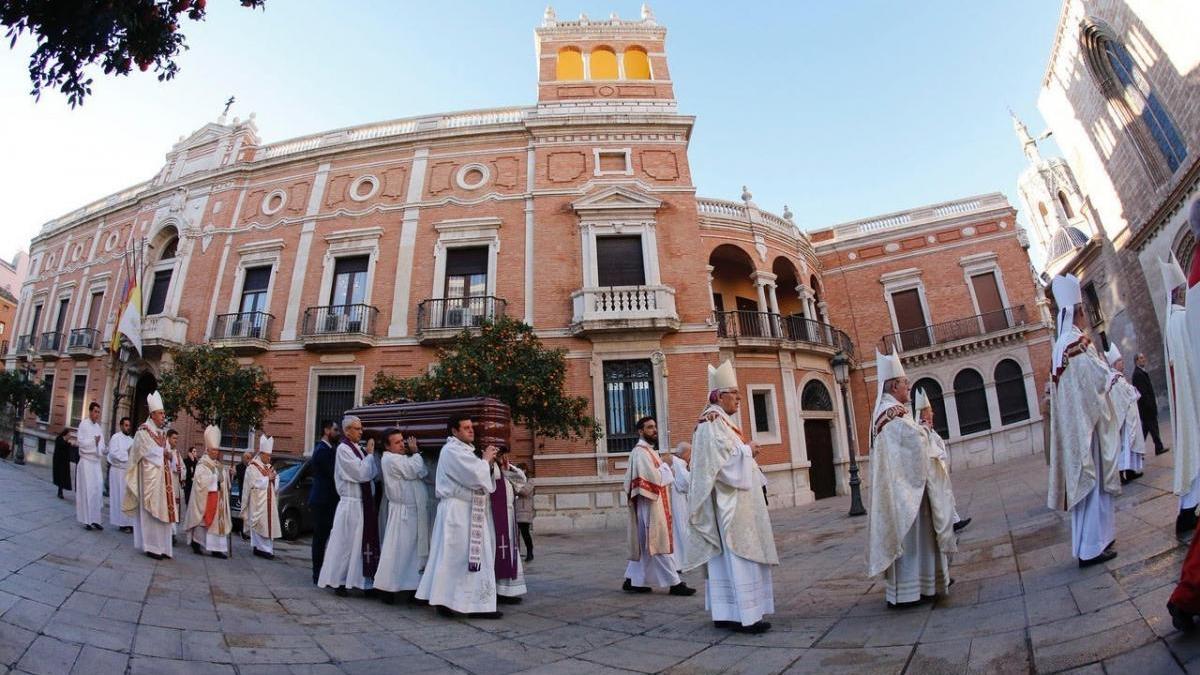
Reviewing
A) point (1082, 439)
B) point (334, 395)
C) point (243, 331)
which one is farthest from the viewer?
point (243, 331)

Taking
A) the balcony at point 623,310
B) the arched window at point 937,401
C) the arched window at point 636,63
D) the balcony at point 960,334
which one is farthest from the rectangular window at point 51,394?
the arched window at point 937,401

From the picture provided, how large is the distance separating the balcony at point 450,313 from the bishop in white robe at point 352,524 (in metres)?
8.19

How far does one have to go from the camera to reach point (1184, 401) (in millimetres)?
3486

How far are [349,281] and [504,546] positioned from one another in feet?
42.7

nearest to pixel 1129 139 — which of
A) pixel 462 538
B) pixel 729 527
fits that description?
pixel 729 527

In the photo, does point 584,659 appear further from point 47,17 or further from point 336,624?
point 47,17

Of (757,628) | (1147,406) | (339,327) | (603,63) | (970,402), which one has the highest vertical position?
(603,63)

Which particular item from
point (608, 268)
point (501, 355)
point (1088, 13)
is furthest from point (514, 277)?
point (1088, 13)

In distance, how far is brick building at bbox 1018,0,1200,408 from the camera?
45.3 feet

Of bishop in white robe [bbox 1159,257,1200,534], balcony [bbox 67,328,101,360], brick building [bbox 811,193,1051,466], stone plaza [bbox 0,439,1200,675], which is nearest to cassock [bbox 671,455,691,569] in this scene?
stone plaza [bbox 0,439,1200,675]

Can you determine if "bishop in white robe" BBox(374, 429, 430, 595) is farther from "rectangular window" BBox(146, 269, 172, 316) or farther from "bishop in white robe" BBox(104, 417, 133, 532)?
"rectangular window" BBox(146, 269, 172, 316)

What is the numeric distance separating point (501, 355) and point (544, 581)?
18.2 ft

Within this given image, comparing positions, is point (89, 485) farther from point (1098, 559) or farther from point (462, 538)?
point (1098, 559)

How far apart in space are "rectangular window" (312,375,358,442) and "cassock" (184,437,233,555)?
6994 mm
